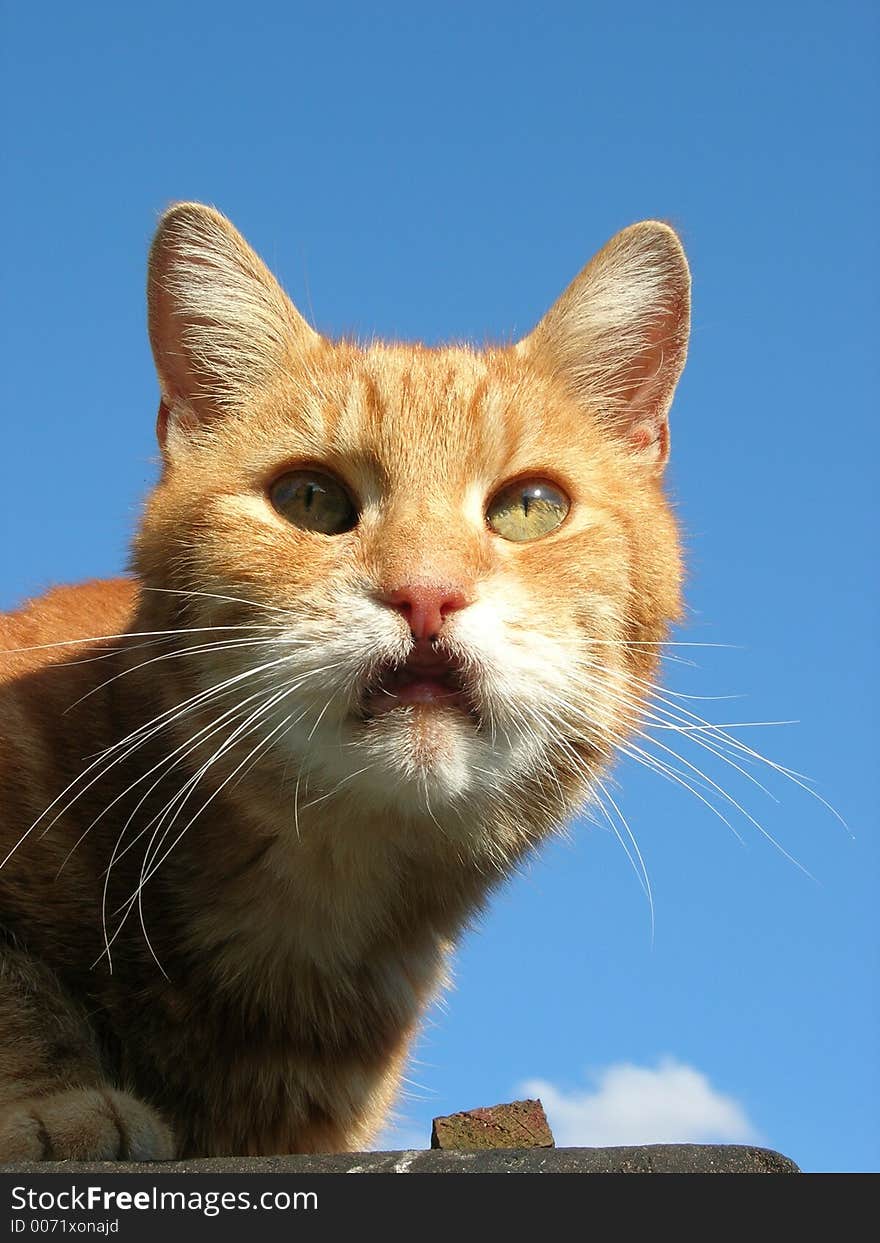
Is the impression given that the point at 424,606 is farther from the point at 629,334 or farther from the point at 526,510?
the point at 629,334

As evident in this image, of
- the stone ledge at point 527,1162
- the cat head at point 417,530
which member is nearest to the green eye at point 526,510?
the cat head at point 417,530

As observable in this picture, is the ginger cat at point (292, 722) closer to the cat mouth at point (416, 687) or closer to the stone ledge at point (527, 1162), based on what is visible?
the cat mouth at point (416, 687)

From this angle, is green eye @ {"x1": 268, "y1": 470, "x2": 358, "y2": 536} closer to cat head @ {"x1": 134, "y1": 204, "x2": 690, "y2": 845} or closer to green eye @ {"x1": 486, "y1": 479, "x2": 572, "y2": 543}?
cat head @ {"x1": 134, "y1": 204, "x2": 690, "y2": 845}

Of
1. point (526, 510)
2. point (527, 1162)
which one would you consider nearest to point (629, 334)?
point (526, 510)

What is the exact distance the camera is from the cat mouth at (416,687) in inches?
112

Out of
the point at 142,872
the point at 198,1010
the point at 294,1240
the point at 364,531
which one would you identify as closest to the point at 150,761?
the point at 142,872

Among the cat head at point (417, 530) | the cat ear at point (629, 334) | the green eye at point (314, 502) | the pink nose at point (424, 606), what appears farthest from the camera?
the cat ear at point (629, 334)

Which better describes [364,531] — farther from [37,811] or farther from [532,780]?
[37,811]

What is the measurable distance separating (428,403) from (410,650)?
0.89 metres

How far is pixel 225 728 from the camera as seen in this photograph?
323 cm

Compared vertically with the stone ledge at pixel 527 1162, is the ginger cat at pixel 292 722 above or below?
above

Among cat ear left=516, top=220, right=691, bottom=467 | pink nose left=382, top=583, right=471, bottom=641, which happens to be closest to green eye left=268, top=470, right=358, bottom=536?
pink nose left=382, top=583, right=471, bottom=641

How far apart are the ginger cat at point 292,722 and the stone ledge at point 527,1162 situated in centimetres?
65

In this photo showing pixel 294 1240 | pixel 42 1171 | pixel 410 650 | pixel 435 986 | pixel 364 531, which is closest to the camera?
pixel 294 1240
